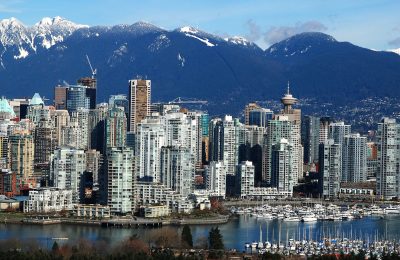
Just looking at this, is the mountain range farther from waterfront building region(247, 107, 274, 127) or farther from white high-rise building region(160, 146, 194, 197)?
white high-rise building region(160, 146, 194, 197)

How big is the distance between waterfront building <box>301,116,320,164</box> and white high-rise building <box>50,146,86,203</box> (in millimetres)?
16756

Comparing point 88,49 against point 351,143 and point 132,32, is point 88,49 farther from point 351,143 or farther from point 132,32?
point 351,143

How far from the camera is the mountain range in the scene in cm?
7750

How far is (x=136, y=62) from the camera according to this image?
79.6 meters

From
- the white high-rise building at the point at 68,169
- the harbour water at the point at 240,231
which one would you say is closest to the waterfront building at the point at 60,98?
the white high-rise building at the point at 68,169

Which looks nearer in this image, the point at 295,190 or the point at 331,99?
the point at 295,190

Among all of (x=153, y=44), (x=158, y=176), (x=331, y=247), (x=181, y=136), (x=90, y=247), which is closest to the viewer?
(x=90, y=247)

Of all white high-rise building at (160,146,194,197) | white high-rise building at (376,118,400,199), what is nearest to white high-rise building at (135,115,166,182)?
white high-rise building at (160,146,194,197)

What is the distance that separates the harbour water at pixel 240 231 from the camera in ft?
86.4

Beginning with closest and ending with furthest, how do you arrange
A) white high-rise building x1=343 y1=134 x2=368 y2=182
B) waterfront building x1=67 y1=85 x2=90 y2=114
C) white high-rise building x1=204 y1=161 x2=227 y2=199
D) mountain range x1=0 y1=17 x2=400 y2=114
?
white high-rise building x1=204 y1=161 x2=227 y2=199
white high-rise building x1=343 y1=134 x2=368 y2=182
waterfront building x1=67 y1=85 x2=90 y2=114
mountain range x1=0 y1=17 x2=400 y2=114

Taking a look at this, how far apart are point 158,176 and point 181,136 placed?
25.0 ft

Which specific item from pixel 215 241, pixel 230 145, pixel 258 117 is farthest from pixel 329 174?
pixel 215 241

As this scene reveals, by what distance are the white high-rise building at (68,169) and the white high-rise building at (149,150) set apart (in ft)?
7.85

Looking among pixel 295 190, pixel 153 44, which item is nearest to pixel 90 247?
pixel 295 190
